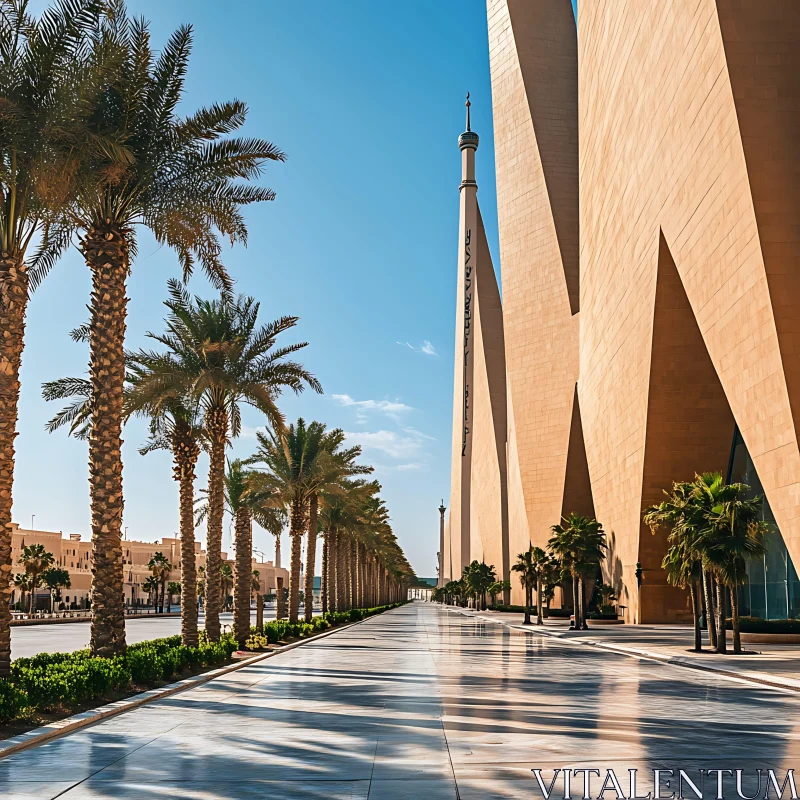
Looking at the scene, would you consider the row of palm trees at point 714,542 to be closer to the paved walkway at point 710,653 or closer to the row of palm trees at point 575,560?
the paved walkway at point 710,653

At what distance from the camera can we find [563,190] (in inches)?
2296

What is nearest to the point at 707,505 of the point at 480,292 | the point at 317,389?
the point at 317,389

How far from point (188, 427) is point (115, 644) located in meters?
8.80

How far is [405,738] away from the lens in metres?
9.16

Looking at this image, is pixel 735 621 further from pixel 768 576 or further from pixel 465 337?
pixel 465 337

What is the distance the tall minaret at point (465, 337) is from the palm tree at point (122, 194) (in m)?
83.7

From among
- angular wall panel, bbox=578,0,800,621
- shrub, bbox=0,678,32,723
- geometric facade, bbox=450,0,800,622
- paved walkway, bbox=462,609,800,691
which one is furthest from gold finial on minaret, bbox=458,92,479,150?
shrub, bbox=0,678,32,723

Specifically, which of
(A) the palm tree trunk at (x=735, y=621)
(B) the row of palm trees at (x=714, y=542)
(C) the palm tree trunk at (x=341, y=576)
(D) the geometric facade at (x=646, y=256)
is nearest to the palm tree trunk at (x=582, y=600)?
(D) the geometric facade at (x=646, y=256)

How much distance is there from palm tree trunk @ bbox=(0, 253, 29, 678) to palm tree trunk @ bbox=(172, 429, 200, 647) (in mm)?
7651

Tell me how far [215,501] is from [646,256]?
1947cm

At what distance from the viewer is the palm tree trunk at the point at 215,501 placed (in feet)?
71.7

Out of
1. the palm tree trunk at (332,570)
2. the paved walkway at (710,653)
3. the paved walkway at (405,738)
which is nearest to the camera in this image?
the paved walkway at (405,738)

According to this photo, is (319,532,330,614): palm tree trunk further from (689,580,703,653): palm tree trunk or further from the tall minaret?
the tall minaret

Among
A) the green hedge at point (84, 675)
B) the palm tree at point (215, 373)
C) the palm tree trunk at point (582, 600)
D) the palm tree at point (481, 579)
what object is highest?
the palm tree at point (215, 373)
